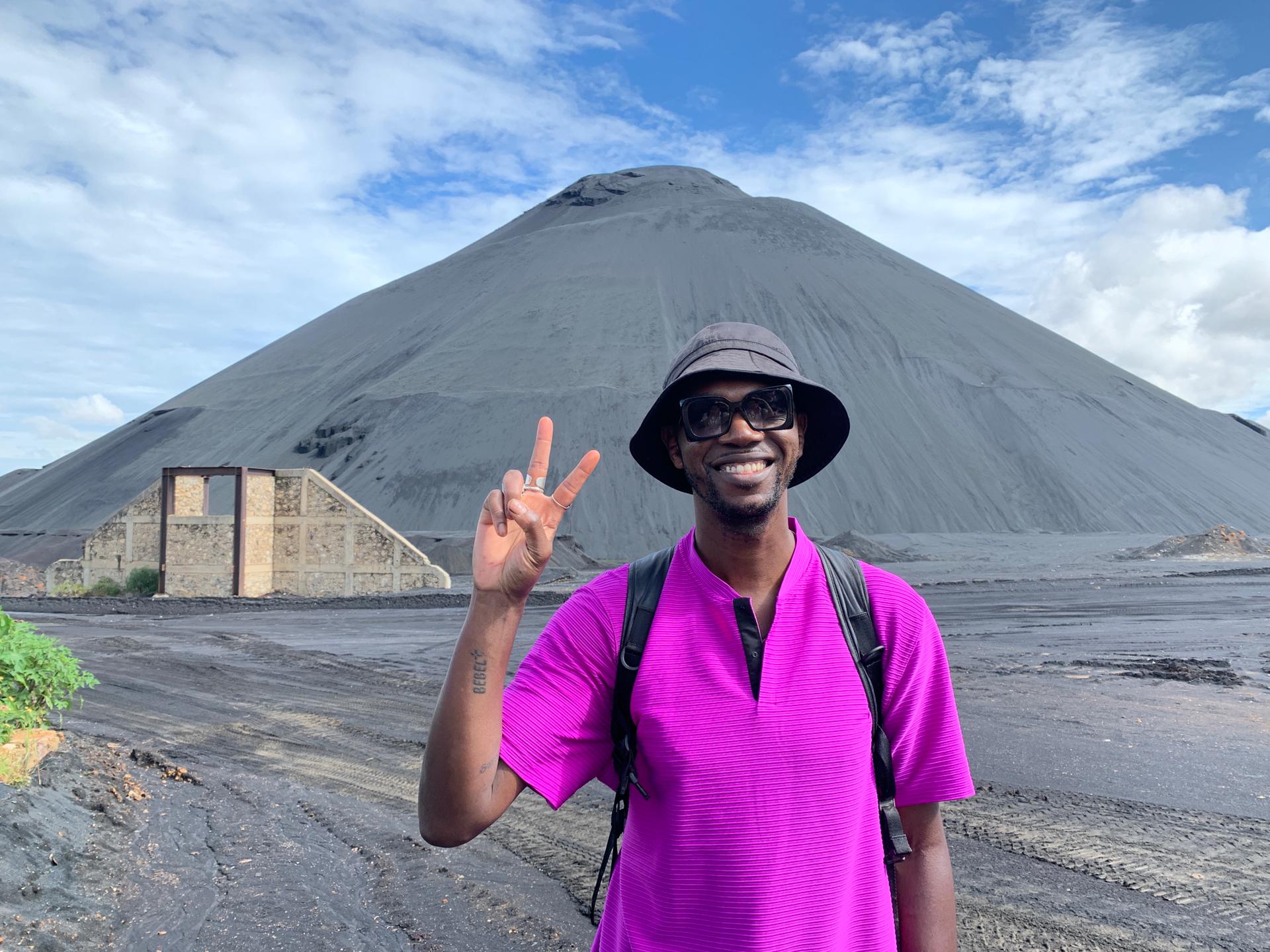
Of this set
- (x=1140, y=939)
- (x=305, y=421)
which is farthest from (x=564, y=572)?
(x=305, y=421)

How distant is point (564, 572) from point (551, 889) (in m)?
25.9

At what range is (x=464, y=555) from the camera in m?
32.7

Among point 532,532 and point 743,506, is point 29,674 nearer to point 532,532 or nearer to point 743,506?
point 532,532

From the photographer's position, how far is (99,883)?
16.8ft

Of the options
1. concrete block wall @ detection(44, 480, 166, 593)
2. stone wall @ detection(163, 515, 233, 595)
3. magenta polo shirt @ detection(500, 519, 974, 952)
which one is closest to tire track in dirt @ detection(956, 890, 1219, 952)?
magenta polo shirt @ detection(500, 519, 974, 952)

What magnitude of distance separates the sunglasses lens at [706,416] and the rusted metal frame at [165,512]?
2398 centimetres

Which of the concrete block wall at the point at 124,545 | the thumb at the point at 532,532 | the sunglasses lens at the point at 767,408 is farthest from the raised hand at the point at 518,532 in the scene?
the concrete block wall at the point at 124,545

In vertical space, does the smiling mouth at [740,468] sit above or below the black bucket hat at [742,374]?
below

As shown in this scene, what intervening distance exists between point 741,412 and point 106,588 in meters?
26.1

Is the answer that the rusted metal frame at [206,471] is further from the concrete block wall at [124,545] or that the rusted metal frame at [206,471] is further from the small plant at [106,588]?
the small plant at [106,588]

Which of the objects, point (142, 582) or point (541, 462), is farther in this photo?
point (142, 582)

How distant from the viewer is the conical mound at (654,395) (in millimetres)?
46750

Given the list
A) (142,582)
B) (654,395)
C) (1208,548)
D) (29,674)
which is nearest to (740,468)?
(29,674)

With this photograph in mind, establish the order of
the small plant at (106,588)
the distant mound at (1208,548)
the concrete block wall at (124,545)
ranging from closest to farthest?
1. the concrete block wall at (124,545)
2. the small plant at (106,588)
3. the distant mound at (1208,548)
